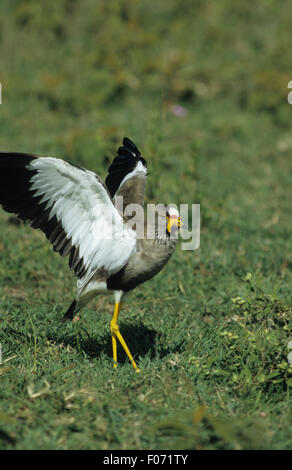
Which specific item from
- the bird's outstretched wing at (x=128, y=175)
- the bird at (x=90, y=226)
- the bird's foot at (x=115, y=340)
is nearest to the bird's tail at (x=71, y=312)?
the bird at (x=90, y=226)

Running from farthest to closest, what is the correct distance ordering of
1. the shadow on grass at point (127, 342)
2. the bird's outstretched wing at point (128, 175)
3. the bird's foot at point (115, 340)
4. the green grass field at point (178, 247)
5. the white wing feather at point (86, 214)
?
the bird's outstretched wing at point (128, 175) < the shadow on grass at point (127, 342) < the bird's foot at point (115, 340) < the white wing feather at point (86, 214) < the green grass field at point (178, 247)

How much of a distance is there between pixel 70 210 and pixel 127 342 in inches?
39.6

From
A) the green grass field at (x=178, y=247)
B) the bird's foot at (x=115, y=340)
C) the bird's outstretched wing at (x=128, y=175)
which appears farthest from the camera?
the bird's outstretched wing at (x=128, y=175)

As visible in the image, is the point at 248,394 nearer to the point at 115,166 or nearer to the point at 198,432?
the point at 198,432

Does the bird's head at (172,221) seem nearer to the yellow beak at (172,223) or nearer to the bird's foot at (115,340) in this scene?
the yellow beak at (172,223)

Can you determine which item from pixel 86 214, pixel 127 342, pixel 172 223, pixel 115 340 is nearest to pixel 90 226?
pixel 86 214

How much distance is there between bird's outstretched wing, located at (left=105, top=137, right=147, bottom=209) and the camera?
412 centimetres

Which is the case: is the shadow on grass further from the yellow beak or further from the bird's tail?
the yellow beak

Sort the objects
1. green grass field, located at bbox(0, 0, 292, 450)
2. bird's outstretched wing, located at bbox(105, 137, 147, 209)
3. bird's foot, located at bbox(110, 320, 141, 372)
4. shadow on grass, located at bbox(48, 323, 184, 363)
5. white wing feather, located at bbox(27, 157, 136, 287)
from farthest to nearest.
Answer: bird's outstretched wing, located at bbox(105, 137, 147, 209) < shadow on grass, located at bbox(48, 323, 184, 363) < bird's foot, located at bbox(110, 320, 141, 372) < white wing feather, located at bbox(27, 157, 136, 287) < green grass field, located at bbox(0, 0, 292, 450)

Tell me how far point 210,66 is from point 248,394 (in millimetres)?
6239

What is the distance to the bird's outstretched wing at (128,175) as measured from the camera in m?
4.12

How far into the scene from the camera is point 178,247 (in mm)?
5211

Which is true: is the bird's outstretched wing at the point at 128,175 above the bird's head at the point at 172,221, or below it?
above

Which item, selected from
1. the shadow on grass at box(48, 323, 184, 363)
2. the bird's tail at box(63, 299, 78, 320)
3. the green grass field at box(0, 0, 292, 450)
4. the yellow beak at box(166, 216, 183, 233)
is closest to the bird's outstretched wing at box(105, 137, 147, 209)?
the yellow beak at box(166, 216, 183, 233)
